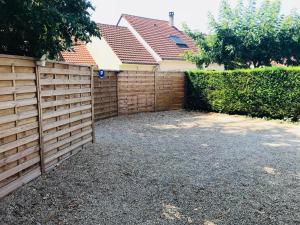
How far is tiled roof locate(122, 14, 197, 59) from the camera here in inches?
898

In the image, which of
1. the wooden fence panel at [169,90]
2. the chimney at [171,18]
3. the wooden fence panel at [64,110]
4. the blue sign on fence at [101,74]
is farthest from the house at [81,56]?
the wooden fence panel at [64,110]

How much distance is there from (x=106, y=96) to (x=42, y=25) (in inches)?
311

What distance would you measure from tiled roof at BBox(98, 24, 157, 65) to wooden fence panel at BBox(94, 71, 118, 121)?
20.9ft

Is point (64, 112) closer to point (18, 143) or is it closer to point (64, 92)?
point (64, 92)

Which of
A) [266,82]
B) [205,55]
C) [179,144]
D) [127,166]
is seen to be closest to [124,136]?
[179,144]

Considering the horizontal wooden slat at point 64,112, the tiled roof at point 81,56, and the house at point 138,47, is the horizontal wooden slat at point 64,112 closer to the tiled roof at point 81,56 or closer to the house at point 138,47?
the house at point 138,47

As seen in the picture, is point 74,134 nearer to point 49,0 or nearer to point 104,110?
point 49,0

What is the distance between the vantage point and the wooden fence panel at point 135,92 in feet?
45.8

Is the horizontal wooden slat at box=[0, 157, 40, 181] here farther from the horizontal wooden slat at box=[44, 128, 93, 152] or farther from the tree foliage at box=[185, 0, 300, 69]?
the tree foliage at box=[185, 0, 300, 69]

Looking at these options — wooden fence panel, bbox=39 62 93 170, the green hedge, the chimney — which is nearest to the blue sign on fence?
wooden fence panel, bbox=39 62 93 170

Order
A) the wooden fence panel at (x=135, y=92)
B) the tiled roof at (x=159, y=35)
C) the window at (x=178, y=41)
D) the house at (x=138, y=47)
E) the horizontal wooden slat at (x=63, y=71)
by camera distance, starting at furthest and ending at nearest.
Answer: the window at (x=178, y=41) < the tiled roof at (x=159, y=35) < the house at (x=138, y=47) < the wooden fence panel at (x=135, y=92) < the horizontal wooden slat at (x=63, y=71)

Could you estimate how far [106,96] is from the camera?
42.7ft

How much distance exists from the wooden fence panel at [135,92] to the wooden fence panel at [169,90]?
0.35m

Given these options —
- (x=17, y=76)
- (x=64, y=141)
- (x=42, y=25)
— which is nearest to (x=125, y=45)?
(x=64, y=141)
